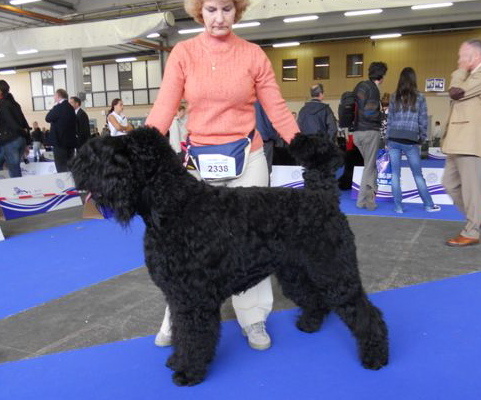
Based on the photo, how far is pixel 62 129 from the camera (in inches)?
267

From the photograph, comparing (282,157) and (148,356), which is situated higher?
(282,157)

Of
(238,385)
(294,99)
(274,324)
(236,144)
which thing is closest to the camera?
(238,385)

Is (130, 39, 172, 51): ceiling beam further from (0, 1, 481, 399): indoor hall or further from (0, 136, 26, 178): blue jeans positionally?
(0, 1, 481, 399): indoor hall

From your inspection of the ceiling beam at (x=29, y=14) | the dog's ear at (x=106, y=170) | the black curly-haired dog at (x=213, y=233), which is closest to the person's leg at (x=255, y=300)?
the black curly-haired dog at (x=213, y=233)

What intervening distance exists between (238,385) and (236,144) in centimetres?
109

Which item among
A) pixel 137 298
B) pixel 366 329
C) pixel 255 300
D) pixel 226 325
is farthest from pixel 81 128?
pixel 366 329

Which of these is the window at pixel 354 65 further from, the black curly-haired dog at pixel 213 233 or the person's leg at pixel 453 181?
the black curly-haired dog at pixel 213 233

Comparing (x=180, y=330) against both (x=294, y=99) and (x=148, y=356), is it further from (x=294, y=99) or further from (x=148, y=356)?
(x=294, y=99)

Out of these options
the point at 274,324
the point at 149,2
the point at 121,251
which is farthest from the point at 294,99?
the point at 274,324

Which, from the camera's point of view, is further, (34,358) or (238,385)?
(34,358)

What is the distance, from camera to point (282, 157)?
7316 millimetres

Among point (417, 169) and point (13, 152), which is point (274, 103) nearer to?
point (417, 169)

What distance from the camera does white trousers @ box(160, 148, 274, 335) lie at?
2.14 m

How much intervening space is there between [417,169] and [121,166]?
4.64 metres
